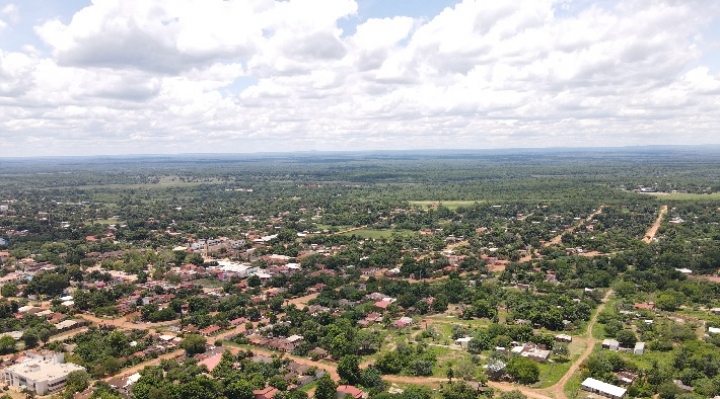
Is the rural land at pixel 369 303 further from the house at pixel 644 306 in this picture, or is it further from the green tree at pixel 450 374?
the house at pixel 644 306

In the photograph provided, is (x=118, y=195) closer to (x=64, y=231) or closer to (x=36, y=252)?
(x=64, y=231)

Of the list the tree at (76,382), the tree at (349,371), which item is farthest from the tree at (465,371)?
the tree at (76,382)

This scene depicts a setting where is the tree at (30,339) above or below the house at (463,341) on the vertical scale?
above

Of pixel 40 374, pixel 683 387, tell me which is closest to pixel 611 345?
pixel 683 387

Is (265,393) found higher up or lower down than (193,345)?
lower down

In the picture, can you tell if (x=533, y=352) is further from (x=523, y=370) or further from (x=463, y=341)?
(x=463, y=341)

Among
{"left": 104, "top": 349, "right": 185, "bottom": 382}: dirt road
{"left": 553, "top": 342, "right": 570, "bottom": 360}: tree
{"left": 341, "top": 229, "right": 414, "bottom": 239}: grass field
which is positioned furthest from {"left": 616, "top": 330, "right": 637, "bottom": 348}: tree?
{"left": 341, "top": 229, "right": 414, "bottom": 239}: grass field
